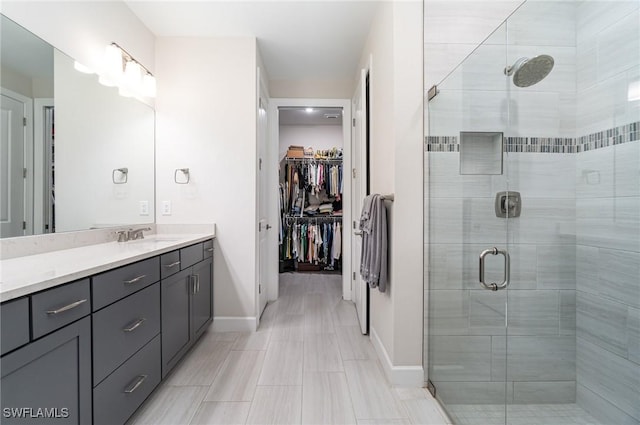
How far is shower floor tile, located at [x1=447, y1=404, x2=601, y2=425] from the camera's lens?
1265mm

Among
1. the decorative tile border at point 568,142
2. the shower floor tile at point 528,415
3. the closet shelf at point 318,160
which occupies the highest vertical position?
the closet shelf at point 318,160

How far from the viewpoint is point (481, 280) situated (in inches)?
54.8

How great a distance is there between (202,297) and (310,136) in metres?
3.76

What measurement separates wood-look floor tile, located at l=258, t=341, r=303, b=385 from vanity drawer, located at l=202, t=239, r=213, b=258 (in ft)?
3.00

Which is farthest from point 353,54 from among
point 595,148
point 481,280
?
point 481,280

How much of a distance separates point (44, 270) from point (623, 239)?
8.05 ft

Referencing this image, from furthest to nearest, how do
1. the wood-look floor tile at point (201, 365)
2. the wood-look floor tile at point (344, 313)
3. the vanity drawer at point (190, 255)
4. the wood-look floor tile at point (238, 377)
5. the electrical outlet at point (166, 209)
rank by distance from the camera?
the wood-look floor tile at point (344, 313) → the electrical outlet at point (166, 209) → the vanity drawer at point (190, 255) → the wood-look floor tile at point (201, 365) → the wood-look floor tile at point (238, 377)

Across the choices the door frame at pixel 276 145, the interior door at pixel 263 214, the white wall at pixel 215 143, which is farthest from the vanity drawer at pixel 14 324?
the door frame at pixel 276 145

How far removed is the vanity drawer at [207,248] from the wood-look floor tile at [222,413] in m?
1.12

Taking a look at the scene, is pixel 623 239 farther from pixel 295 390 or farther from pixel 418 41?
pixel 295 390

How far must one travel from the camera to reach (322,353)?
2188 mm

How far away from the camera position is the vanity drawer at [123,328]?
116 cm

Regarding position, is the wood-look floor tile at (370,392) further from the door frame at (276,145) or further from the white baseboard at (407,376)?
the door frame at (276,145)
